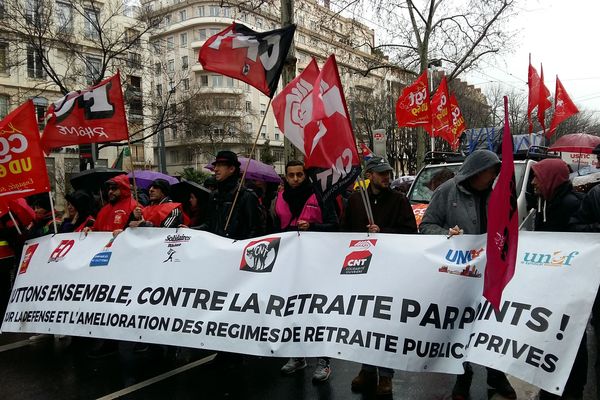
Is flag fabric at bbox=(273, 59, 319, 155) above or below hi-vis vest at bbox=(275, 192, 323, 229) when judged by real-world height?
above

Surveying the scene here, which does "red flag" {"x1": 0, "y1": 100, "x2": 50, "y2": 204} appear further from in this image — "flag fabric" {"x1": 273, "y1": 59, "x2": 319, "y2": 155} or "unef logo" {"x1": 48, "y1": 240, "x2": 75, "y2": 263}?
"flag fabric" {"x1": 273, "y1": 59, "x2": 319, "y2": 155}

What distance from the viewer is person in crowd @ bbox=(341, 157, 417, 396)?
170 inches

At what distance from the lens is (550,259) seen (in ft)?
11.1

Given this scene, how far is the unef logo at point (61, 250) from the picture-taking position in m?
5.16

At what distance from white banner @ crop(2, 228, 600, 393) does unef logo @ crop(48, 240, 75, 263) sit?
0.01 meters

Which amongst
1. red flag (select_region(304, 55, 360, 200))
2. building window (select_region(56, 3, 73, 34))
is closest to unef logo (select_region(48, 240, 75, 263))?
red flag (select_region(304, 55, 360, 200))

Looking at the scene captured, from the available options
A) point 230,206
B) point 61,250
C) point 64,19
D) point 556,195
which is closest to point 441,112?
point 230,206

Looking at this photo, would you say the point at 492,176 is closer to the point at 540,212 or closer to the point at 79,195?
the point at 540,212

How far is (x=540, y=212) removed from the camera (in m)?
4.21

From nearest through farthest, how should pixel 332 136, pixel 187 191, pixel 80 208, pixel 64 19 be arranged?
pixel 332 136
pixel 80 208
pixel 187 191
pixel 64 19

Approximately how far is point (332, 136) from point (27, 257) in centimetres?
358

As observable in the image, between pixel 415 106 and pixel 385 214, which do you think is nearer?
pixel 385 214

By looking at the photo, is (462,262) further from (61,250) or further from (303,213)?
(61,250)

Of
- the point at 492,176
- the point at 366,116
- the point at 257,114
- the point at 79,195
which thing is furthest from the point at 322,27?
the point at 257,114
